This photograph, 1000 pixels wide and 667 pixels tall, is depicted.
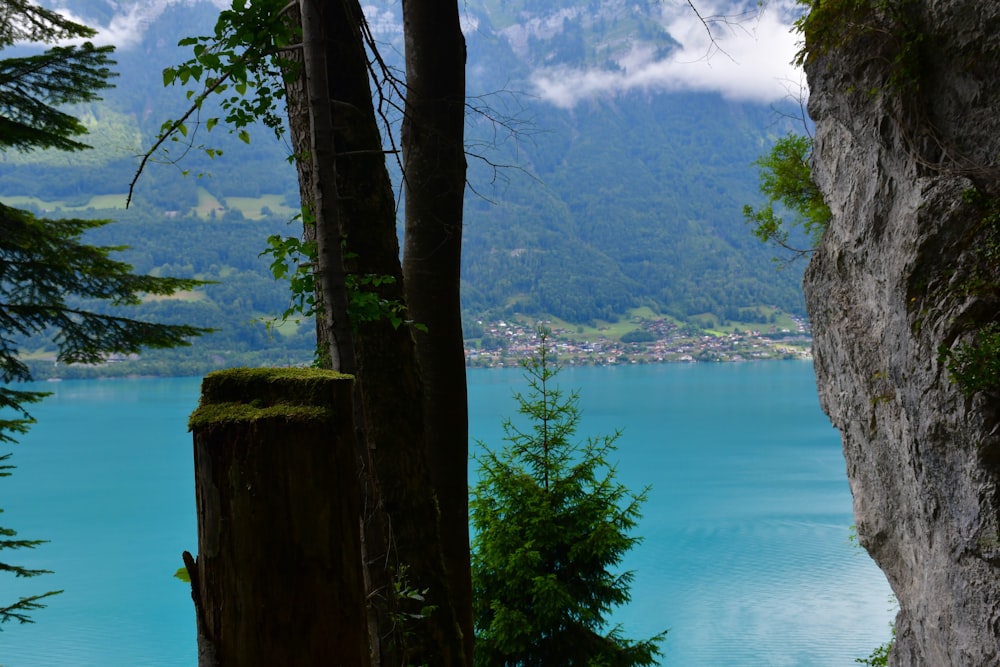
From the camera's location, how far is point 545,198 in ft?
427

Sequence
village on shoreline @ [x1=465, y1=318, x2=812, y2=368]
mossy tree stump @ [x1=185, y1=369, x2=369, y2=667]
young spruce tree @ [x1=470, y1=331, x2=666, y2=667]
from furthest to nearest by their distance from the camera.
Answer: village on shoreline @ [x1=465, y1=318, x2=812, y2=368] → young spruce tree @ [x1=470, y1=331, x2=666, y2=667] → mossy tree stump @ [x1=185, y1=369, x2=369, y2=667]

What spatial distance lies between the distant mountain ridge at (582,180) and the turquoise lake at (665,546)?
29.2 m

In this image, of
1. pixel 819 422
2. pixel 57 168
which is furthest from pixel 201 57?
pixel 57 168

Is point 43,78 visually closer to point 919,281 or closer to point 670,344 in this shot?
point 919,281

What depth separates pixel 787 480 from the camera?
3703cm

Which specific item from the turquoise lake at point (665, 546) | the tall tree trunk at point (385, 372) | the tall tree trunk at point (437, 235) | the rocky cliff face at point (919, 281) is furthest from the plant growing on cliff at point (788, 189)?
the tall tree trunk at point (385, 372)

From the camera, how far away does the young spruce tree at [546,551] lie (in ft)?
21.4

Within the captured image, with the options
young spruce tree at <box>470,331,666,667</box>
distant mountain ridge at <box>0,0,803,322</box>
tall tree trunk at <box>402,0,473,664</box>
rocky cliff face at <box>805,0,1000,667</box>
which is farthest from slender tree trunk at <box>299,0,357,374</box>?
distant mountain ridge at <box>0,0,803,322</box>

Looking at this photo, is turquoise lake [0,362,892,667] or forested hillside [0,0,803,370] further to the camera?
forested hillside [0,0,803,370]

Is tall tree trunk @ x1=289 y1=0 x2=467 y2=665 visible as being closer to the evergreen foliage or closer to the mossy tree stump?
the mossy tree stump

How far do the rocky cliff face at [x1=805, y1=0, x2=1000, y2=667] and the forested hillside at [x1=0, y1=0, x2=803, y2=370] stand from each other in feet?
177

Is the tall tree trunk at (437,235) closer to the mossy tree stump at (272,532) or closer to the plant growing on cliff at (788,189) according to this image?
the mossy tree stump at (272,532)

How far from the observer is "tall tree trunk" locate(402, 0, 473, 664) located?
13.6 feet

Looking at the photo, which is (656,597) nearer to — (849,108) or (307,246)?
(849,108)
